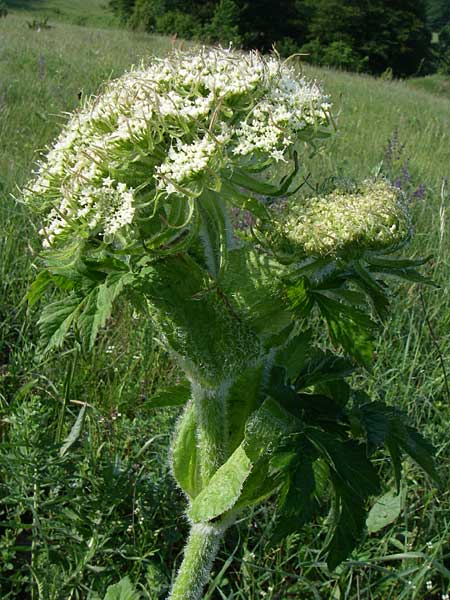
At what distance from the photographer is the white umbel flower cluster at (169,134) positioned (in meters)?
1.35

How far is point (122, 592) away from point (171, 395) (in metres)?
0.65

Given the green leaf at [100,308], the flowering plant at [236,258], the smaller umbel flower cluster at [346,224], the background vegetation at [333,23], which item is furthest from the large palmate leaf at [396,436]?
the background vegetation at [333,23]

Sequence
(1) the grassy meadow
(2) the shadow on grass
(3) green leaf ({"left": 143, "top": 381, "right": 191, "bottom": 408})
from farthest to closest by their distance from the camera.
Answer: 1. (2) the shadow on grass
2. (1) the grassy meadow
3. (3) green leaf ({"left": 143, "top": 381, "right": 191, "bottom": 408})

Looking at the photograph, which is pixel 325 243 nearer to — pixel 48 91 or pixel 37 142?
pixel 37 142

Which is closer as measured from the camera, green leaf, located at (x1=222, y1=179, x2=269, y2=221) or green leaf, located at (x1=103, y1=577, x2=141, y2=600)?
green leaf, located at (x1=222, y1=179, x2=269, y2=221)

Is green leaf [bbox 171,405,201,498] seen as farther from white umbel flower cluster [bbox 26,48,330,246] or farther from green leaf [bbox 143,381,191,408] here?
white umbel flower cluster [bbox 26,48,330,246]

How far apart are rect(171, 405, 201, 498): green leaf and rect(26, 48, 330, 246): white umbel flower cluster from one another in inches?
30.0

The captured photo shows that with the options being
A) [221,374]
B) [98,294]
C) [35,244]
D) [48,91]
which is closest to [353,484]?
[221,374]

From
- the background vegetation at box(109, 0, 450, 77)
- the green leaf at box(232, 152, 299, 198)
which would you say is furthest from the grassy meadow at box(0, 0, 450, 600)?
the background vegetation at box(109, 0, 450, 77)

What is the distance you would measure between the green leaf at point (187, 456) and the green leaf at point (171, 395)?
0.09 m

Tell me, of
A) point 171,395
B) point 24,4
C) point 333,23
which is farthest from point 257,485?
point 24,4

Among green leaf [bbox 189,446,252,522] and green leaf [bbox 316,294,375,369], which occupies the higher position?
green leaf [bbox 316,294,375,369]

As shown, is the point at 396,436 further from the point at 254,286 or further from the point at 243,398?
the point at 254,286

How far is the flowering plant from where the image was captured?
1391 millimetres
